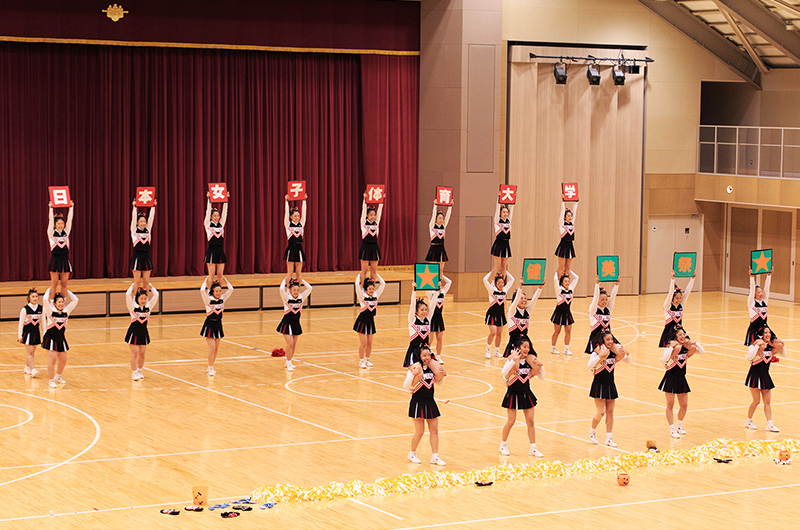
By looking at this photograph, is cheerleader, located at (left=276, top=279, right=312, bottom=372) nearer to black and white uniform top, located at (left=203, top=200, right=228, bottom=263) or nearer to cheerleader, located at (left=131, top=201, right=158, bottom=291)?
black and white uniform top, located at (left=203, top=200, right=228, bottom=263)

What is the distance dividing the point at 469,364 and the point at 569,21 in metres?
11.3

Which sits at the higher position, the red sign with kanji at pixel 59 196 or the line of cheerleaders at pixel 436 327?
the red sign with kanji at pixel 59 196

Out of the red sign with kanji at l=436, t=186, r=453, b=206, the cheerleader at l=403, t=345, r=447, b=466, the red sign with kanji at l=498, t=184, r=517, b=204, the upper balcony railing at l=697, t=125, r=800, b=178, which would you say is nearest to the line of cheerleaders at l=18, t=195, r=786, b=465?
the cheerleader at l=403, t=345, r=447, b=466

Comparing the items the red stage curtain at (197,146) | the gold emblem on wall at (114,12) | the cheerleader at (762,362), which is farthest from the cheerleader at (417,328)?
the gold emblem on wall at (114,12)

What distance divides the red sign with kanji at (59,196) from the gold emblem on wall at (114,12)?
626 centimetres

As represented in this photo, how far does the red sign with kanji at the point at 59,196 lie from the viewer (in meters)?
17.1

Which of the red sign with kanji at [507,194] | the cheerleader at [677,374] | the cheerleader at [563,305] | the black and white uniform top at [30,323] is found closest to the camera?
the cheerleader at [677,374]

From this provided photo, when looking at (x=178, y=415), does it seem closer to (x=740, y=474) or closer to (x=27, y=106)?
(x=740, y=474)

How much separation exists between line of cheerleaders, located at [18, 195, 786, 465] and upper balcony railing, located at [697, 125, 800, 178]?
764 centimetres

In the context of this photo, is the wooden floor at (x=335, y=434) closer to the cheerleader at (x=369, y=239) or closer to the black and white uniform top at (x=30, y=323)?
the black and white uniform top at (x=30, y=323)

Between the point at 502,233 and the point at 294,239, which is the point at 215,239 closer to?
the point at 294,239

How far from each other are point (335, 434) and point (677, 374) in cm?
439

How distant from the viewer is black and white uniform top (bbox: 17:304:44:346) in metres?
15.5

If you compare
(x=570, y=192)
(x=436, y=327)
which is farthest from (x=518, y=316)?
(x=570, y=192)
